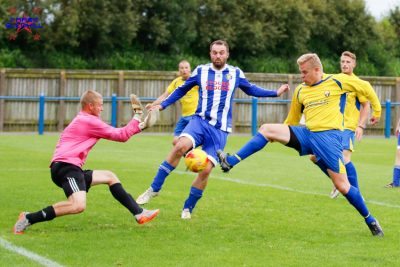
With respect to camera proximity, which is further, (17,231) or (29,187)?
(29,187)

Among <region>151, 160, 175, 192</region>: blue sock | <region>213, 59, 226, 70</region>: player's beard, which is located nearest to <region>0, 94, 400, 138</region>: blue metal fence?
<region>151, 160, 175, 192</region>: blue sock

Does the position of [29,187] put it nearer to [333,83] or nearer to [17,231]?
[17,231]

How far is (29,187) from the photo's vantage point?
14992 millimetres

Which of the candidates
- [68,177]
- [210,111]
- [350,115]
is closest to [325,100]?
[210,111]

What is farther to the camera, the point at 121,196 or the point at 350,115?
the point at 350,115

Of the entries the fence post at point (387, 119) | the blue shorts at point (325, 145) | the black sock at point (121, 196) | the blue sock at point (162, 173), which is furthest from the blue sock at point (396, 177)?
the fence post at point (387, 119)

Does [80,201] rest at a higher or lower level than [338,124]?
lower

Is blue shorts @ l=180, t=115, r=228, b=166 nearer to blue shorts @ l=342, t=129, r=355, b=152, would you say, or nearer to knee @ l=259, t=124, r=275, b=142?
knee @ l=259, t=124, r=275, b=142

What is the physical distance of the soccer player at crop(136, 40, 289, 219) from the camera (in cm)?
1153

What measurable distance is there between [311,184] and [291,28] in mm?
26237

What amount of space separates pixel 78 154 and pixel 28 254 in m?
1.52

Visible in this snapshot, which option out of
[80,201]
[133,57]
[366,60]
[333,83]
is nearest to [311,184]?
[333,83]

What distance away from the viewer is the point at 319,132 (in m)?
10.4

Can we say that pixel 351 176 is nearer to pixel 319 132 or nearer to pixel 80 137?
pixel 319 132
